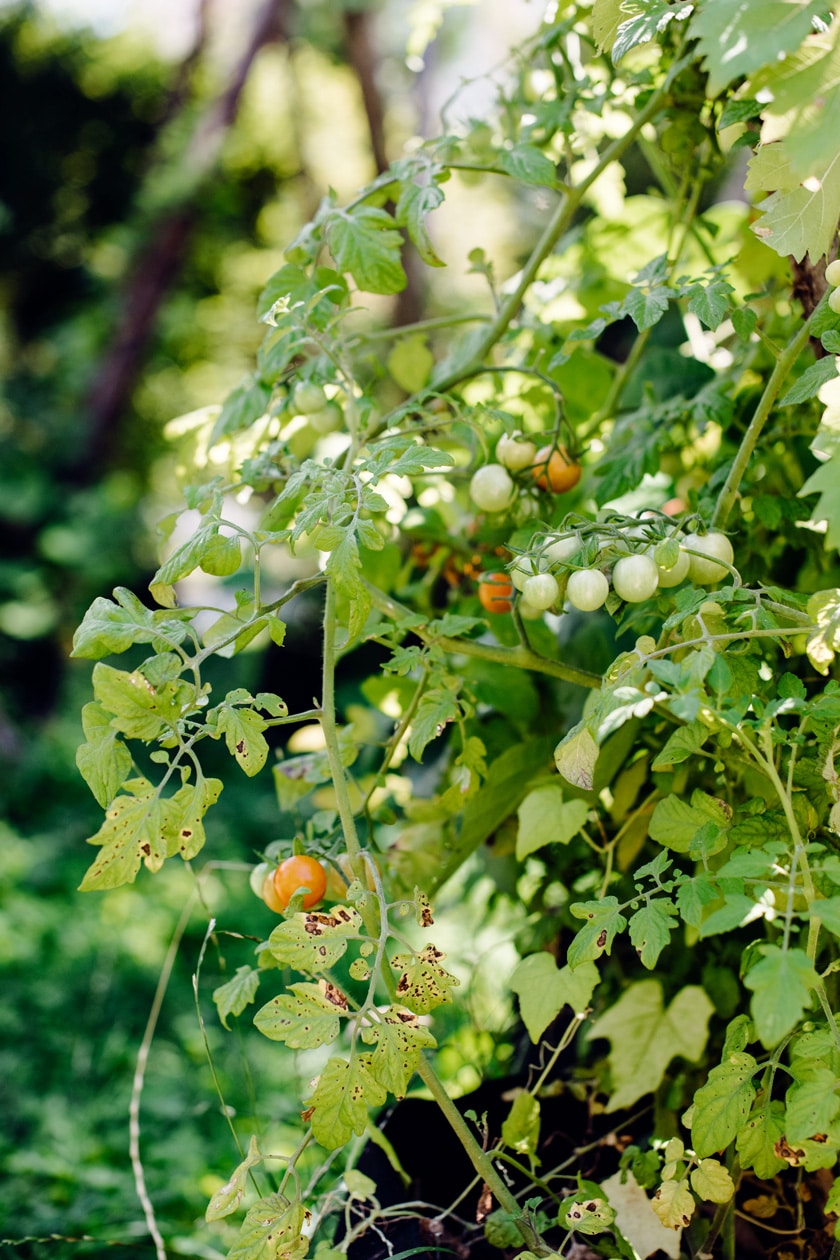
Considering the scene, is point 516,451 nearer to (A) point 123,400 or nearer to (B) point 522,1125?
(B) point 522,1125

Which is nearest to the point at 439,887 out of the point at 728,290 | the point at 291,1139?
the point at 728,290

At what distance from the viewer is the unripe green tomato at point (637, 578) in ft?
2.01

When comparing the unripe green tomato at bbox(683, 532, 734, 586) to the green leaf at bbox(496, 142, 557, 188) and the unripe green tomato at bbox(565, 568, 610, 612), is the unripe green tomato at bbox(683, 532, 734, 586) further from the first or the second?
the green leaf at bbox(496, 142, 557, 188)

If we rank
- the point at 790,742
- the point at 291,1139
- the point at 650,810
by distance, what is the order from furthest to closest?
the point at 291,1139
the point at 650,810
the point at 790,742

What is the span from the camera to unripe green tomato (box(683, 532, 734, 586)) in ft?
2.15

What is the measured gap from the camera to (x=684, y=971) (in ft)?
3.10

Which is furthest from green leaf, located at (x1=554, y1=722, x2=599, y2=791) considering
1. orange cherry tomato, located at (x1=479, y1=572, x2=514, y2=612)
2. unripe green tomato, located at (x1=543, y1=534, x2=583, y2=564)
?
orange cherry tomato, located at (x1=479, y1=572, x2=514, y2=612)

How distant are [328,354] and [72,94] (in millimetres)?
5444

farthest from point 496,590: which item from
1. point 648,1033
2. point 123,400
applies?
point 123,400

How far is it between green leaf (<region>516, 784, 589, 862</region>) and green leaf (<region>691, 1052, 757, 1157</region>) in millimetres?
201

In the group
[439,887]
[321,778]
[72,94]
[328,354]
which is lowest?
[439,887]

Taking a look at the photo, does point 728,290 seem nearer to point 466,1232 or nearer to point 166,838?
point 166,838

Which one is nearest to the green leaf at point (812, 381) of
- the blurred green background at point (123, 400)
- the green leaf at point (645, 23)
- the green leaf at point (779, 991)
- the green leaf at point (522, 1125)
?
the green leaf at point (645, 23)

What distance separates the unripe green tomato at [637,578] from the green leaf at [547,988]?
272mm
